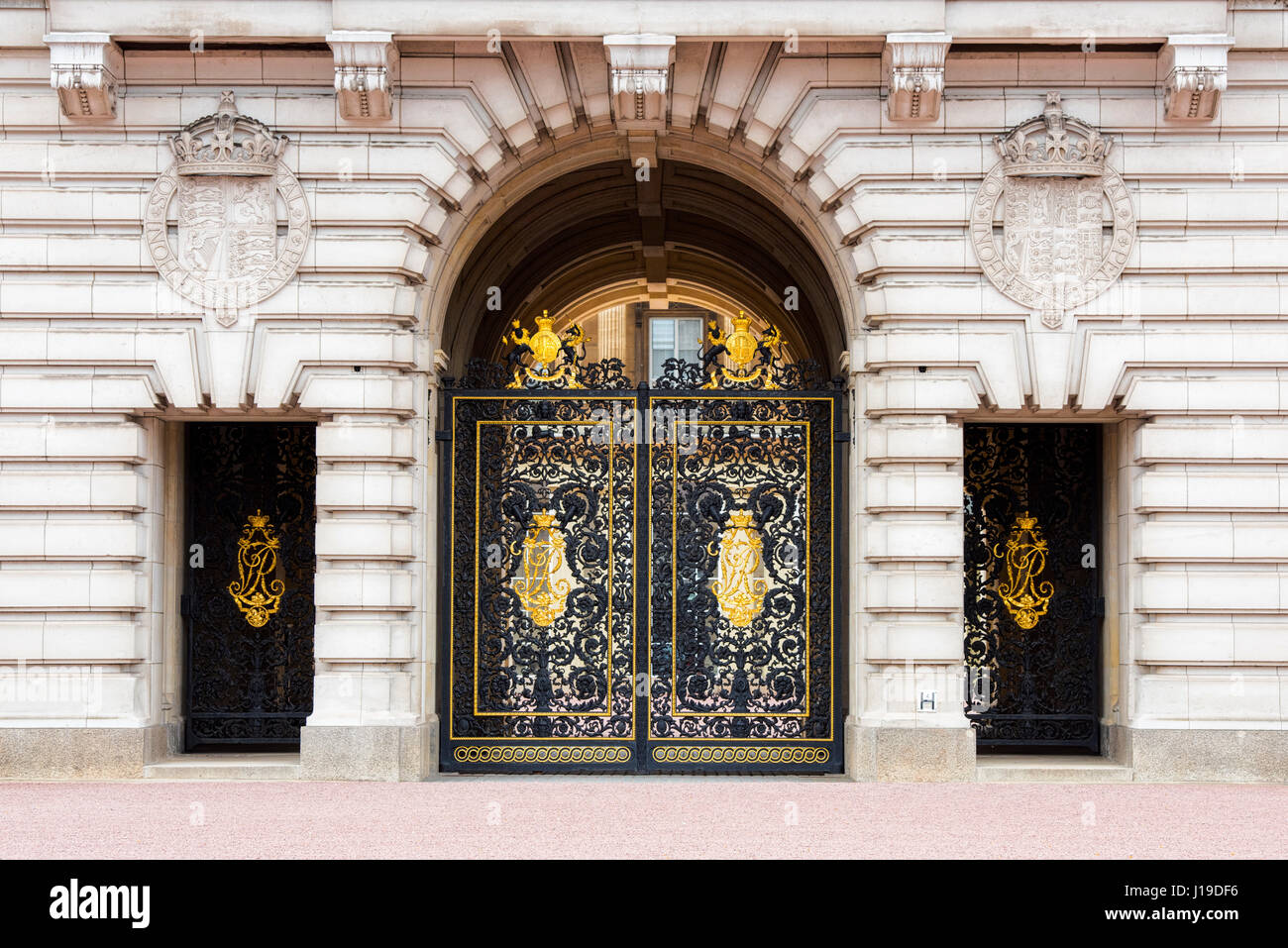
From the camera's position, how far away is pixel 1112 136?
16.5 meters

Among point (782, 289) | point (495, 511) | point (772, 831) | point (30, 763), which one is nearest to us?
point (772, 831)

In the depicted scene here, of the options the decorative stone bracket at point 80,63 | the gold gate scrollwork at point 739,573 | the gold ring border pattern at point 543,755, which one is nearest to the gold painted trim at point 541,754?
the gold ring border pattern at point 543,755

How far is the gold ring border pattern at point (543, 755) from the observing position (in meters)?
17.1

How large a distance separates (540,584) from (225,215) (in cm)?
479

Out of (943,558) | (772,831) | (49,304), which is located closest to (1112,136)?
(943,558)

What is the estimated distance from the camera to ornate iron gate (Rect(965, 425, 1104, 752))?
18.0 m

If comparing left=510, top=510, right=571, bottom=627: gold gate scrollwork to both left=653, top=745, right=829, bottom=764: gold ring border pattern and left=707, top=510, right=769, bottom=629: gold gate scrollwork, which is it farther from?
left=653, top=745, right=829, bottom=764: gold ring border pattern

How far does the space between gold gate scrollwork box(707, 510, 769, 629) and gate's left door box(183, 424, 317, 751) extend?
4488 millimetres

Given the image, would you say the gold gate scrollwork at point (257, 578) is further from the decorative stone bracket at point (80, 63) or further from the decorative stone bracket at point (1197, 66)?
the decorative stone bracket at point (1197, 66)

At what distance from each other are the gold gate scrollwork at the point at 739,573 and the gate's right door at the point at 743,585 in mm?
10

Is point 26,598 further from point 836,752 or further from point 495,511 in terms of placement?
point 836,752

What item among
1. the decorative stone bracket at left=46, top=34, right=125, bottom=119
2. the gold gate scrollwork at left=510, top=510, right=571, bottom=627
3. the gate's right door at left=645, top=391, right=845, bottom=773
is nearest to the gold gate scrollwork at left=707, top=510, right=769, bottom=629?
the gate's right door at left=645, top=391, right=845, bottom=773

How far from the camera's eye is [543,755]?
17.1 metres

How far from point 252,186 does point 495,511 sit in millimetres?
4020
